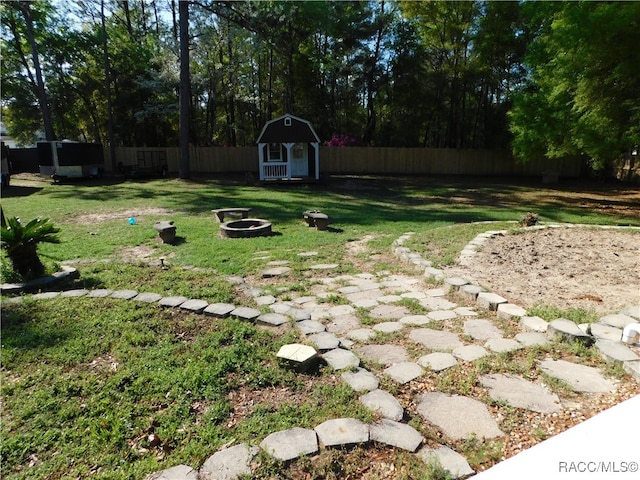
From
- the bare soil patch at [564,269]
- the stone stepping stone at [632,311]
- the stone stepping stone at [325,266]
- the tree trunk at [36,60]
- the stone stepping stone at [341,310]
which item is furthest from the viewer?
the tree trunk at [36,60]

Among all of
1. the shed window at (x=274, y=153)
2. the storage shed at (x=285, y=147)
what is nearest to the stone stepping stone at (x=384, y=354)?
the storage shed at (x=285, y=147)

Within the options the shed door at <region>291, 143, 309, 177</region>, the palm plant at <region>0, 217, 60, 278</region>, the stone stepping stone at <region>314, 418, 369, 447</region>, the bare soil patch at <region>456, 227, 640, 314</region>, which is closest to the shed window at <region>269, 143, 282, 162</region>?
the shed door at <region>291, 143, 309, 177</region>

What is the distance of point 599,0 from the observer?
9523mm

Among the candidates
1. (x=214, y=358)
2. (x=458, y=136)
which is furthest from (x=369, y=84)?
(x=214, y=358)

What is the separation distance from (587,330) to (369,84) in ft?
71.2

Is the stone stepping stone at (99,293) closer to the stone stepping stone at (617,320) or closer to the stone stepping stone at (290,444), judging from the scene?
the stone stepping stone at (290,444)

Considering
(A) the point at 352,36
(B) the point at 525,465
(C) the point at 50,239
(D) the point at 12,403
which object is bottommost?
(D) the point at 12,403

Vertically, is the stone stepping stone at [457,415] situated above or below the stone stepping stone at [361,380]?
below

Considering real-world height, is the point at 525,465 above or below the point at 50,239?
below

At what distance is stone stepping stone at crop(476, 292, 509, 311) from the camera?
138 inches

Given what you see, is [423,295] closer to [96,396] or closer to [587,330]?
[587,330]

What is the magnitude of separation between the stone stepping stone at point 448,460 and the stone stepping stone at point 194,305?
228cm

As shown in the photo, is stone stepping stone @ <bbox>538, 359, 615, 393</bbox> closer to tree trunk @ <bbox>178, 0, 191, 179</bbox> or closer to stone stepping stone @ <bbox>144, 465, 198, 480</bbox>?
stone stepping stone @ <bbox>144, 465, 198, 480</bbox>

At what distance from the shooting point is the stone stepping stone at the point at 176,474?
1677 millimetres
